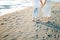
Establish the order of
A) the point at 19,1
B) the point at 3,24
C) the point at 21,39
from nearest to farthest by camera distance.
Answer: the point at 21,39 → the point at 3,24 → the point at 19,1

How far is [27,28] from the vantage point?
2.52m

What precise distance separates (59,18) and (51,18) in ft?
0.58

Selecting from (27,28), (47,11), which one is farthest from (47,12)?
(27,28)

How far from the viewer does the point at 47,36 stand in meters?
2.27

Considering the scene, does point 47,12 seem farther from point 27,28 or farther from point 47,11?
point 27,28

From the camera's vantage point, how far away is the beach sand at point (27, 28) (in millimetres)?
2246

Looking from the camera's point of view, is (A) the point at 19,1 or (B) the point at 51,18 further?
(A) the point at 19,1

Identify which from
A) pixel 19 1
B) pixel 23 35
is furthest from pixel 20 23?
pixel 19 1

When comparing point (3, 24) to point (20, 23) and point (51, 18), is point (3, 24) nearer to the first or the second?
point (20, 23)

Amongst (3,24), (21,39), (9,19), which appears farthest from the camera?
(9,19)

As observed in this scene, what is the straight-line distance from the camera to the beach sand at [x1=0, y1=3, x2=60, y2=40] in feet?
7.37

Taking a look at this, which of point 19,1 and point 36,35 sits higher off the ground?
point 19,1

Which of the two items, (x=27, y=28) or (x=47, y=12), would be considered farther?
(x=47, y=12)

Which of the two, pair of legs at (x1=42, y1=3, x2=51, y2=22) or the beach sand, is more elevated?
pair of legs at (x1=42, y1=3, x2=51, y2=22)
